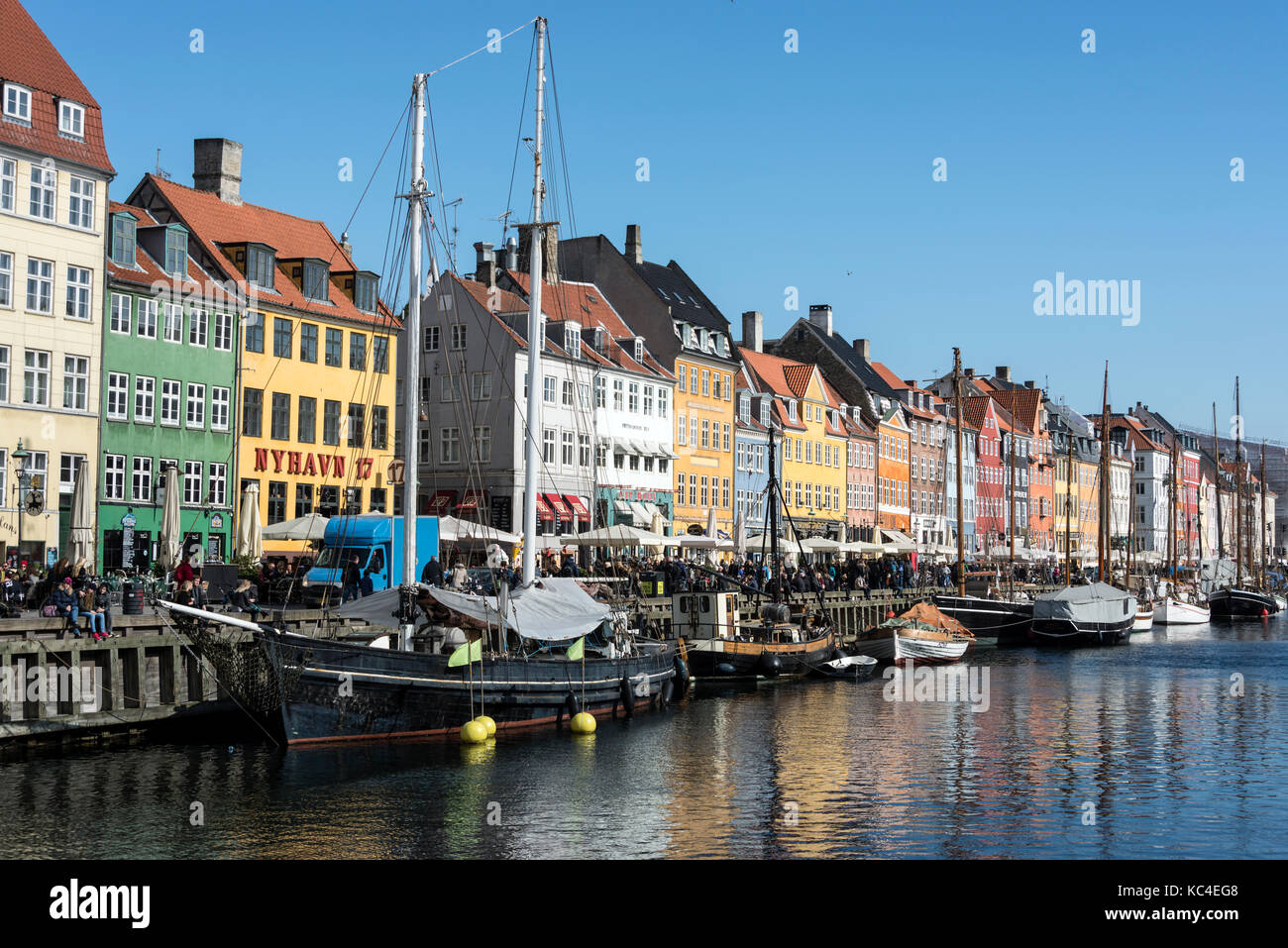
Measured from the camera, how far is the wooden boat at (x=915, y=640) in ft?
163

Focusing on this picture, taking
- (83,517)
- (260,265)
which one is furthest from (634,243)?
(83,517)

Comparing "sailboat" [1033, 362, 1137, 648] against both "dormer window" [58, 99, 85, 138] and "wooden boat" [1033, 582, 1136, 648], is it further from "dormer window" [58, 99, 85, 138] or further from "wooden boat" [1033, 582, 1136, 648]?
"dormer window" [58, 99, 85, 138]

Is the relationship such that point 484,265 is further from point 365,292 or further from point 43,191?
point 43,191

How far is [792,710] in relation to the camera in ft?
122

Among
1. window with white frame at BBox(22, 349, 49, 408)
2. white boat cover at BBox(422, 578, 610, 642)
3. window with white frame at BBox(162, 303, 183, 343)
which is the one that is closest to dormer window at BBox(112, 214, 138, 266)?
window with white frame at BBox(162, 303, 183, 343)

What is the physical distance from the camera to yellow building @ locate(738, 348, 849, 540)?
8619cm

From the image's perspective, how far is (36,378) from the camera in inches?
1811

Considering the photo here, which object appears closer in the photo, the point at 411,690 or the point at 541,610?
the point at 411,690

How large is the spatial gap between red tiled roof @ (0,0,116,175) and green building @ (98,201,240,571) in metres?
2.59

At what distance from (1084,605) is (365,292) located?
112 ft
